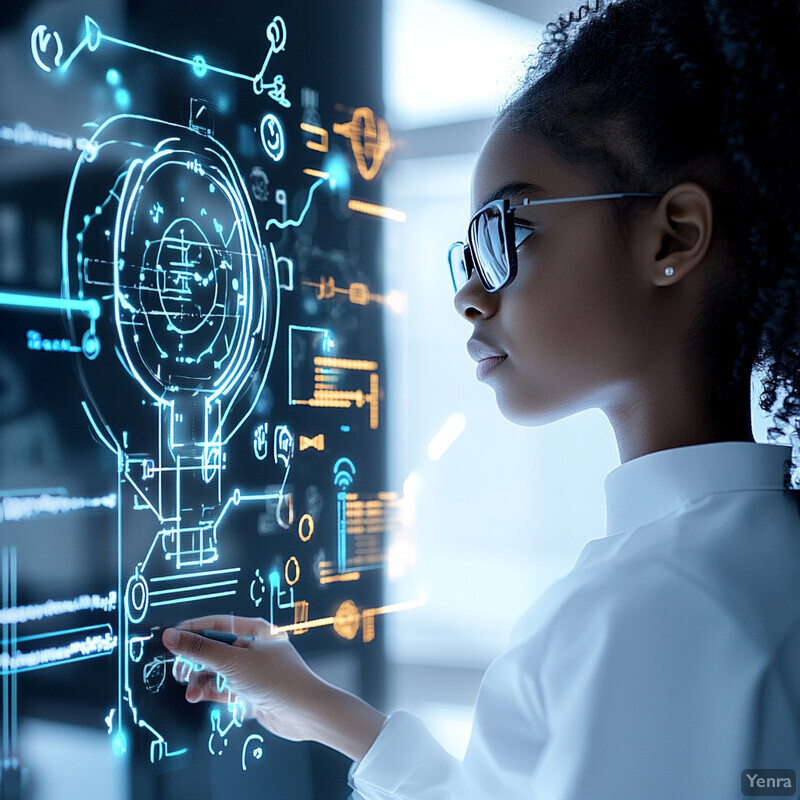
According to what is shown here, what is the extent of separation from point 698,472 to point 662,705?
0.75ft

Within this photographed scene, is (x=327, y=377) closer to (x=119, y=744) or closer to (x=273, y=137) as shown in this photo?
(x=273, y=137)

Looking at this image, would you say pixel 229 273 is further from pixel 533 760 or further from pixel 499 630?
pixel 499 630

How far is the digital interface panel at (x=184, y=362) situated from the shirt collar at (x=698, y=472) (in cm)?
48

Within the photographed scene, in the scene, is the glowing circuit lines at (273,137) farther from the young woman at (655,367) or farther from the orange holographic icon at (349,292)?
the young woman at (655,367)

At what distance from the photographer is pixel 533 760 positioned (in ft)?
2.59

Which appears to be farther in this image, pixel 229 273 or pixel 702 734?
pixel 229 273

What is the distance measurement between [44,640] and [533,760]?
0.47 meters

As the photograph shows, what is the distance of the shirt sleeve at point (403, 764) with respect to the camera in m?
1.04

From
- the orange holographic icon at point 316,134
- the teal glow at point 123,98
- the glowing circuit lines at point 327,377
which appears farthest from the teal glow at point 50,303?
the orange holographic icon at point 316,134

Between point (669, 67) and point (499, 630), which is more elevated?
point (669, 67)

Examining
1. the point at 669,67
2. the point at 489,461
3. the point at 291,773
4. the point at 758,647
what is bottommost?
the point at 291,773

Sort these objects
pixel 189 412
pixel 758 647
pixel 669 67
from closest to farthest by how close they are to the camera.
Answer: pixel 758 647
pixel 669 67
pixel 189 412

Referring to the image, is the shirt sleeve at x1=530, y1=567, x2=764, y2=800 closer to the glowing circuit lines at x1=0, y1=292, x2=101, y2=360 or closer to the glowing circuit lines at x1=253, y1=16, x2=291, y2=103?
the glowing circuit lines at x1=0, y1=292, x2=101, y2=360

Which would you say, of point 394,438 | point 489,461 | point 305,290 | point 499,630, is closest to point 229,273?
point 305,290
